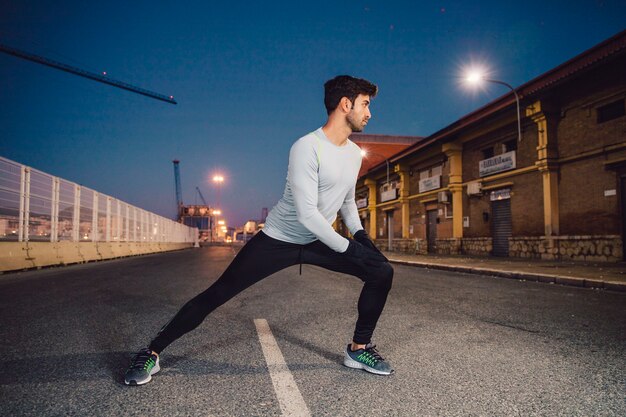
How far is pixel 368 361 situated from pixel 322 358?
0.43 meters

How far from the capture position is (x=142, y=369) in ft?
8.54

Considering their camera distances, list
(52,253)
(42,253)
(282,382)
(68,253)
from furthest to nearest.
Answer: (68,253)
(52,253)
(42,253)
(282,382)

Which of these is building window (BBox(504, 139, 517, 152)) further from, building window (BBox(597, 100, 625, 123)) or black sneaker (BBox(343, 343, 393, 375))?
black sneaker (BBox(343, 343, 393, 375))

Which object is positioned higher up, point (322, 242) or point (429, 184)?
point (429, 184)

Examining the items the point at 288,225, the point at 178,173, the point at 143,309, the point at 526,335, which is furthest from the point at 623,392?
the point at 178,173

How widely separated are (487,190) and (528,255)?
441cm

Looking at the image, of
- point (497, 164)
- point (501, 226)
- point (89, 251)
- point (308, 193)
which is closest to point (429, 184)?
point (497, 164)

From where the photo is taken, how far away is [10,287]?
7379mm

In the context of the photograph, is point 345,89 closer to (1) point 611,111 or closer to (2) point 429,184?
(1) point 611,111

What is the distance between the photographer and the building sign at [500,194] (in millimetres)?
18922

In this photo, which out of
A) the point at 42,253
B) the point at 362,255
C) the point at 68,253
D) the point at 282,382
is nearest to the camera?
the point at 282,382

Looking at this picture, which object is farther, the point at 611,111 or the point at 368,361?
the point at 611,111

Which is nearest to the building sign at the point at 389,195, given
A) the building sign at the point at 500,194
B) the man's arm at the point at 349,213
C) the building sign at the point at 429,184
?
the building sign at the point at 429,184

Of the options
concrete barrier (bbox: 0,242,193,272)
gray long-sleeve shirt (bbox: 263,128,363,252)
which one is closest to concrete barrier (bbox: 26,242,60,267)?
concrete barrier (bbox: 0,242,193,272)
